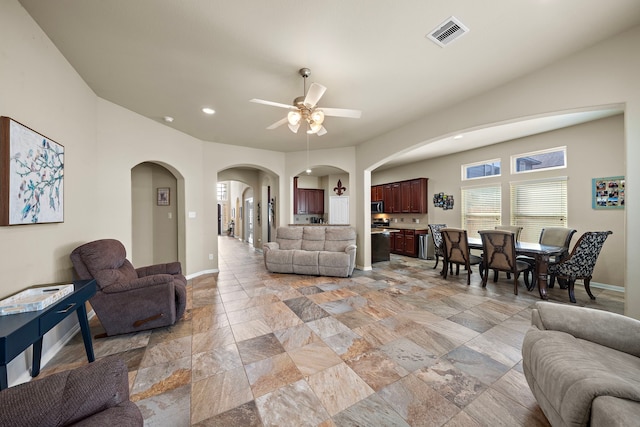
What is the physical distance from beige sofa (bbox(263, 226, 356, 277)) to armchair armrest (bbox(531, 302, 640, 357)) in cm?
320

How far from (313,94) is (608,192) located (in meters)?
5.32

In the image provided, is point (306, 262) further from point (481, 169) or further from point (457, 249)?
point (481, 169)

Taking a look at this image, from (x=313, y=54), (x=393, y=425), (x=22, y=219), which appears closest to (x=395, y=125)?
(x=313, y=54)

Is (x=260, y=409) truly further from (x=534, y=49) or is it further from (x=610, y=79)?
(x=610, y=79)

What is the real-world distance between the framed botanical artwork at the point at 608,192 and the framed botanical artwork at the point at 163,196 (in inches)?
315

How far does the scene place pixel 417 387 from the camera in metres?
1.79

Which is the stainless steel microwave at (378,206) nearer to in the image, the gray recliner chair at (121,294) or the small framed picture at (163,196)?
the small framed picture at (163,196)

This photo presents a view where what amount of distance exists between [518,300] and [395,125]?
342cm

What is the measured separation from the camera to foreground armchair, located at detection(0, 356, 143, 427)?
842 mm

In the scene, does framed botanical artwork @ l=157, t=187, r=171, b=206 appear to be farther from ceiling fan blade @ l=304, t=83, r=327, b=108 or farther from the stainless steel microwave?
the stainless steel microwave

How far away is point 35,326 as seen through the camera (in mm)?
1456

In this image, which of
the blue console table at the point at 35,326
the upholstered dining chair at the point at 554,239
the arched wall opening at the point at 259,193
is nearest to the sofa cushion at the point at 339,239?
the arched wall opening at the point at 259,193

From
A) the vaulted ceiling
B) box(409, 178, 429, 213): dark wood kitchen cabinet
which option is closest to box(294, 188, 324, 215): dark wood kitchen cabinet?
box(409, 178, 429, 213): dark wood kitchen cabinet

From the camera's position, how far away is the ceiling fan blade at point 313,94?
225 cm
